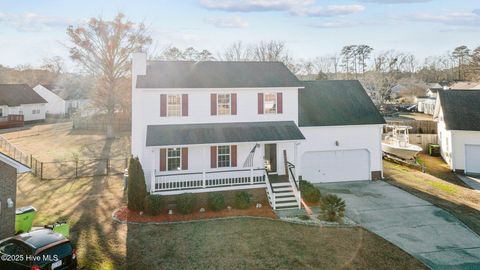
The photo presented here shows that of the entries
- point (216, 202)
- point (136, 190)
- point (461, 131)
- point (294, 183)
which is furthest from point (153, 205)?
point (461, 131)

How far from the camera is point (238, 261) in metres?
11.6

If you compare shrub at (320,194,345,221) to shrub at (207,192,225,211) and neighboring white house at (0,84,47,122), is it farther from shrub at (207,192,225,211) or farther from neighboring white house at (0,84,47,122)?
neighboring white house at (0,84,47,122)

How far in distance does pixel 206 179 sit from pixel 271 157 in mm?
4650

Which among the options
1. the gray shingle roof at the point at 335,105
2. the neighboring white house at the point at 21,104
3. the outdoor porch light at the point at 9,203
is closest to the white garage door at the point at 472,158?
the gray shingle roof at the point at 335,105

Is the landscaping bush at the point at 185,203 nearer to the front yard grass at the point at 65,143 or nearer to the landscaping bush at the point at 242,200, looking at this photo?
the landscaping bush at the point at 242,200

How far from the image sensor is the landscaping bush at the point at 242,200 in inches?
671

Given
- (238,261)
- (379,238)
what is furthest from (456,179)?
(238,261)

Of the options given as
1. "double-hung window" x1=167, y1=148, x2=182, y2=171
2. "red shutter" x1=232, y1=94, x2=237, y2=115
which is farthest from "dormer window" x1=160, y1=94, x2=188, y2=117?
"red shutter" x1=232, y1=94, x2=237, y2=115

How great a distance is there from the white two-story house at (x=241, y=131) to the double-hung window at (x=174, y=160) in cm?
6

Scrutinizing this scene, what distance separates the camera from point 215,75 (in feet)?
68.7

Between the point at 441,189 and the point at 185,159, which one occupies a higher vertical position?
the point at 185,159

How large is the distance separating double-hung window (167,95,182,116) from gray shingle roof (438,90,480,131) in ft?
78.4

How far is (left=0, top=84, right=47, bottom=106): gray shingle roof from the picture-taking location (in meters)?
47.6

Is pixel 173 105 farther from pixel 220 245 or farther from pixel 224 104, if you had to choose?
pixel 220 245
